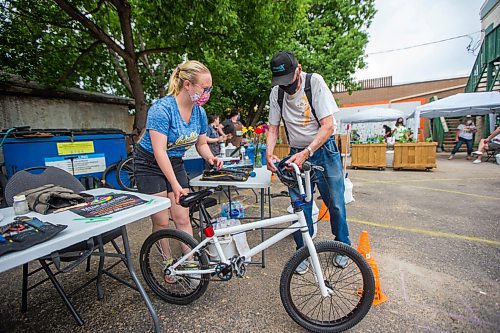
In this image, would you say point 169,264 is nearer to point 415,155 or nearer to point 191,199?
point 191,199

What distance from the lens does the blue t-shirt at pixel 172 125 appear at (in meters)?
1.80

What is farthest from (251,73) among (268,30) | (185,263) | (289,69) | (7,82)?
(185,263)

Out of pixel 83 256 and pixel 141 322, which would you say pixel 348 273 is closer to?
pixel 141 322

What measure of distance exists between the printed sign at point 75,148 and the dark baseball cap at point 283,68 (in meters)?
3.87

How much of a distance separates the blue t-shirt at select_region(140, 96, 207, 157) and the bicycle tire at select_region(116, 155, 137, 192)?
118 inches

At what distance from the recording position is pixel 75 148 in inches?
167

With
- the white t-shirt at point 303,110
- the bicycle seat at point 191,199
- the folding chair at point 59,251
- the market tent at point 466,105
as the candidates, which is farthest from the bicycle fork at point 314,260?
the market tent at point 466,105

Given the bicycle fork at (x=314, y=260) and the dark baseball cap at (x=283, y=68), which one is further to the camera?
the dark baseball cap at (x=283, y=68)

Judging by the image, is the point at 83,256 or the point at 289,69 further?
the point at 289,69

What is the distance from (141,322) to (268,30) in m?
5.81

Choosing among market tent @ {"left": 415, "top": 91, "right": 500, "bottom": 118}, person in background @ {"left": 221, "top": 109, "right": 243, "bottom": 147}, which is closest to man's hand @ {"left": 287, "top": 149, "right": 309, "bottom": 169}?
person in background @ {"left": 221, "top": 109, "right": 243, "bottom": 147}

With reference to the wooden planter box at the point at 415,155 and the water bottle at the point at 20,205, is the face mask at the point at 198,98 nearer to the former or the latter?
the water bottle at the point at 20,205

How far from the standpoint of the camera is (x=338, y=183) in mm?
2289

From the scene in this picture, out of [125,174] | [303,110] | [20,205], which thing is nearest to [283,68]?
[303,110]
